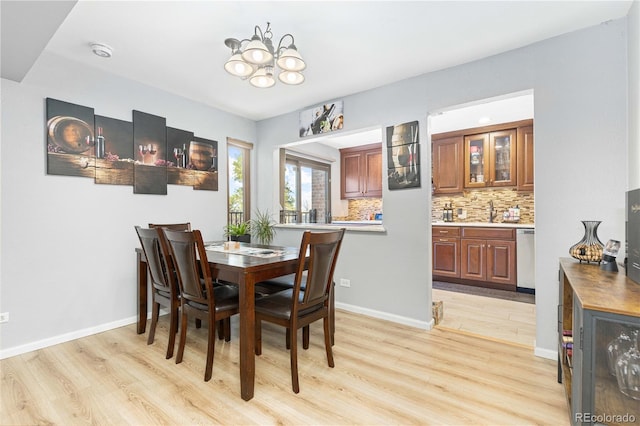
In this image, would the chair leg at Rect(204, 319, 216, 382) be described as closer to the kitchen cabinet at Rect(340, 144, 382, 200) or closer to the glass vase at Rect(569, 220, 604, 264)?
the glass vase at Rect(569, 220, 604, 264)

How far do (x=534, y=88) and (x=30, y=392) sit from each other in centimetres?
409

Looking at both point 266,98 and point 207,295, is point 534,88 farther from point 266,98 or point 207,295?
point 207,295

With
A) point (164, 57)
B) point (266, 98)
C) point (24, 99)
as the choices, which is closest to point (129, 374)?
point (24, 99)

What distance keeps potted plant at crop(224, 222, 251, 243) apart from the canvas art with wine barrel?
20.9 inches

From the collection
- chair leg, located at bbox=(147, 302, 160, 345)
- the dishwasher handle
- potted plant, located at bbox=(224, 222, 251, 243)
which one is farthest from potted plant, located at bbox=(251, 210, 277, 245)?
the dishwasher handle

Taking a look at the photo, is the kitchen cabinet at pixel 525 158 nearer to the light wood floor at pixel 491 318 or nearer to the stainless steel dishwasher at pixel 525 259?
the stainless steel dishwasher at pixel 525 259

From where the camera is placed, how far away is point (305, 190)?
18.3 feet

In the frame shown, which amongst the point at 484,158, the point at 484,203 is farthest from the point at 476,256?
the point at 484,158

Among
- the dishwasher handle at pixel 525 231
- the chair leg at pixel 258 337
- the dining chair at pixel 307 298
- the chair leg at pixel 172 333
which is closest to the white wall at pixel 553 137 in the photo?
the dining chair at pixel 307 298

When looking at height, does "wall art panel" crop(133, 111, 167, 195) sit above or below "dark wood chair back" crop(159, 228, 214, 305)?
above

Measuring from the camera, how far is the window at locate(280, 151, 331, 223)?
4821 mm

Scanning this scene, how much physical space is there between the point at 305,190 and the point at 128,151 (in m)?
3.03

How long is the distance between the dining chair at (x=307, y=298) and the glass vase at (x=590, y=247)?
4.82ft

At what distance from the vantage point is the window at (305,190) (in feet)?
15.8
